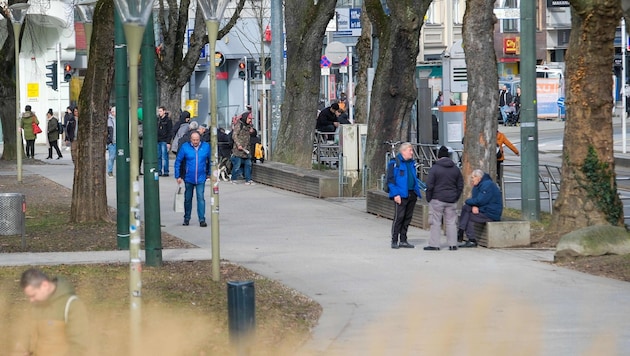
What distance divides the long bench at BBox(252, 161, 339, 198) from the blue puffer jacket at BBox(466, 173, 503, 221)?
821 centimetres

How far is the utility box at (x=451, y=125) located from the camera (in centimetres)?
2798

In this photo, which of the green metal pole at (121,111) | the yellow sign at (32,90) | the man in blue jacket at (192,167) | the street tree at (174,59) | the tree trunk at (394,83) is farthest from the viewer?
the yellow sign at (32,90)

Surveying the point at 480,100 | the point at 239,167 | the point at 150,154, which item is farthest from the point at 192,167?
the point at 239,167

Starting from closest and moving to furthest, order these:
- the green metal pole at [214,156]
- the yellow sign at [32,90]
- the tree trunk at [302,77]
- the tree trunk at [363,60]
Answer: the green metal pole at [214,156] < the tree trunk at [302,77] < the tree trunk at [363,60] < the yellow sign at [32,90]

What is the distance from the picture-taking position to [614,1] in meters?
16.4

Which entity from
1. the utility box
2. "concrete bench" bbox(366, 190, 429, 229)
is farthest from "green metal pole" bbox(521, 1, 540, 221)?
the utility box

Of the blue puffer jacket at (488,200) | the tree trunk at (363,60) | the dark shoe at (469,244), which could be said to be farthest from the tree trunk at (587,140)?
the tree trunk at (363,60)

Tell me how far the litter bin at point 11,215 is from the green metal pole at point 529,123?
762 centimetres

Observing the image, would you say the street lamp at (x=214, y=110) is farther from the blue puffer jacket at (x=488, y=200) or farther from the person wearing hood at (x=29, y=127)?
the person wearing hood at (x=29, y=127)

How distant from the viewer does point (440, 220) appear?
17.0 m

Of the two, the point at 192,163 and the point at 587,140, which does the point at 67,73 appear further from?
the point at 587,140

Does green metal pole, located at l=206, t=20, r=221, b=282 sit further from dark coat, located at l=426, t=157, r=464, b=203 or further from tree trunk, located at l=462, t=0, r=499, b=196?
tree trunk, located at l=462, t=0, r=499, b=196

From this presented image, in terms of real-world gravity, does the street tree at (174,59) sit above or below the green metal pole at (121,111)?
above

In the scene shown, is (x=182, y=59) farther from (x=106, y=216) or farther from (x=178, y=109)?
(x=106, y=216)
